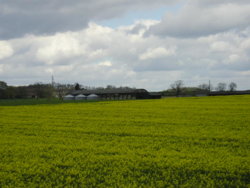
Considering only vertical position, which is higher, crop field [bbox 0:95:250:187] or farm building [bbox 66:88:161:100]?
farm building [bbox 66:88:161:100]

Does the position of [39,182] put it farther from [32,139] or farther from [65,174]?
[32,139]

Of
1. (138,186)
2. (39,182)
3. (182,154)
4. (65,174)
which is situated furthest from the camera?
(182,154)

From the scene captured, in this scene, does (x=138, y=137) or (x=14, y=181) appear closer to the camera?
(x=14, y=181)

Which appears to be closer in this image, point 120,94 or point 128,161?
point 128,161

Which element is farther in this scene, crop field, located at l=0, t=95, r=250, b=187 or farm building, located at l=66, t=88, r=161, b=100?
farm building, located at l=66, t=88, r=161, b=100

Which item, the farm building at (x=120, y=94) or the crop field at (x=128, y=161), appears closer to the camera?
the crop field at (x=128, y=161)

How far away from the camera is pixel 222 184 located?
25.3ft

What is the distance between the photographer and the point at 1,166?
982 cm

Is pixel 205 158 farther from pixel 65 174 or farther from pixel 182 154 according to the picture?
pixel 65 174

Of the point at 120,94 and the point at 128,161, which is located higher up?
the point at 120,94

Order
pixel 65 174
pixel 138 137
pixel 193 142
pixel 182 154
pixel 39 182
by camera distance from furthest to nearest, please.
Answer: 1. pixel 138 137
2. pixel 193 142
3. pixel 182 154
4. pixel 65 174
5. pixel 39 182

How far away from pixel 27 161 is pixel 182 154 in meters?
6.15

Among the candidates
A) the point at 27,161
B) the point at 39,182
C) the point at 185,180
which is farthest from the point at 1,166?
the point at 185,180

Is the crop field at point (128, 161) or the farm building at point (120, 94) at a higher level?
the farm building at point (120, 94)
